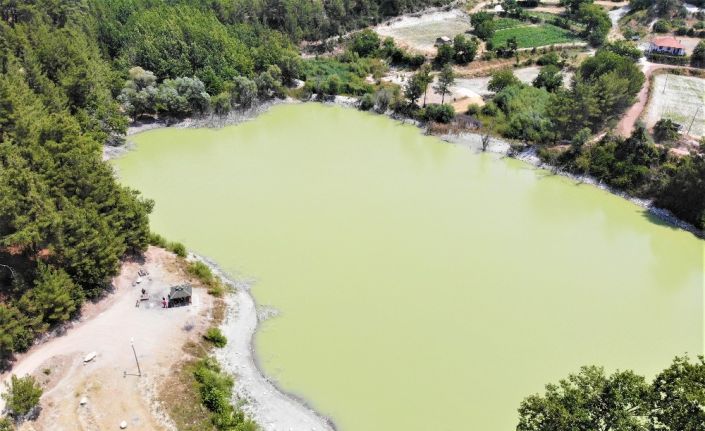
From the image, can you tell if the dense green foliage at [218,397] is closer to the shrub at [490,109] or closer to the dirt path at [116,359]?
the dirt path at [116,359]

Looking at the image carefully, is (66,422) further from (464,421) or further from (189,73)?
(189,73)

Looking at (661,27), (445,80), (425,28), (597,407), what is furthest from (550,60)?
(597,407)

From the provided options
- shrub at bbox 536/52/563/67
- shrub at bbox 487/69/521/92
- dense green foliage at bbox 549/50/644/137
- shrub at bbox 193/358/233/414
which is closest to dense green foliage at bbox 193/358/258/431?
shrub at bbox 193/358/233/414

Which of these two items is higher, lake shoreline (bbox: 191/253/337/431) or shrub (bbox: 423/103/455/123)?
shrub (bbox: 423/103/455/123)

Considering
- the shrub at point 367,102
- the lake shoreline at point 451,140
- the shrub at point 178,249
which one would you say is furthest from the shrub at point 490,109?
the shrub at point 178,249

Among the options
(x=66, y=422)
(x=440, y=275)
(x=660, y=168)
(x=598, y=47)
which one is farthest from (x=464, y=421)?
(x=598, y=47)

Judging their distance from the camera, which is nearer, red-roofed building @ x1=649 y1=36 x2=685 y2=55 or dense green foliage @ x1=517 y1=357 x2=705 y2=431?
dense green foliage @ x1=517 y1=357 x2=705 y2=431

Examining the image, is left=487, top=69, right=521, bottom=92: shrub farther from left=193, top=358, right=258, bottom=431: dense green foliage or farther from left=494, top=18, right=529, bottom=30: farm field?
left=193, top=358, right=258, bottom=431: dense green foliage

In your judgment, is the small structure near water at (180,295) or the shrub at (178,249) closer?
the small structure near water at (180,295)
